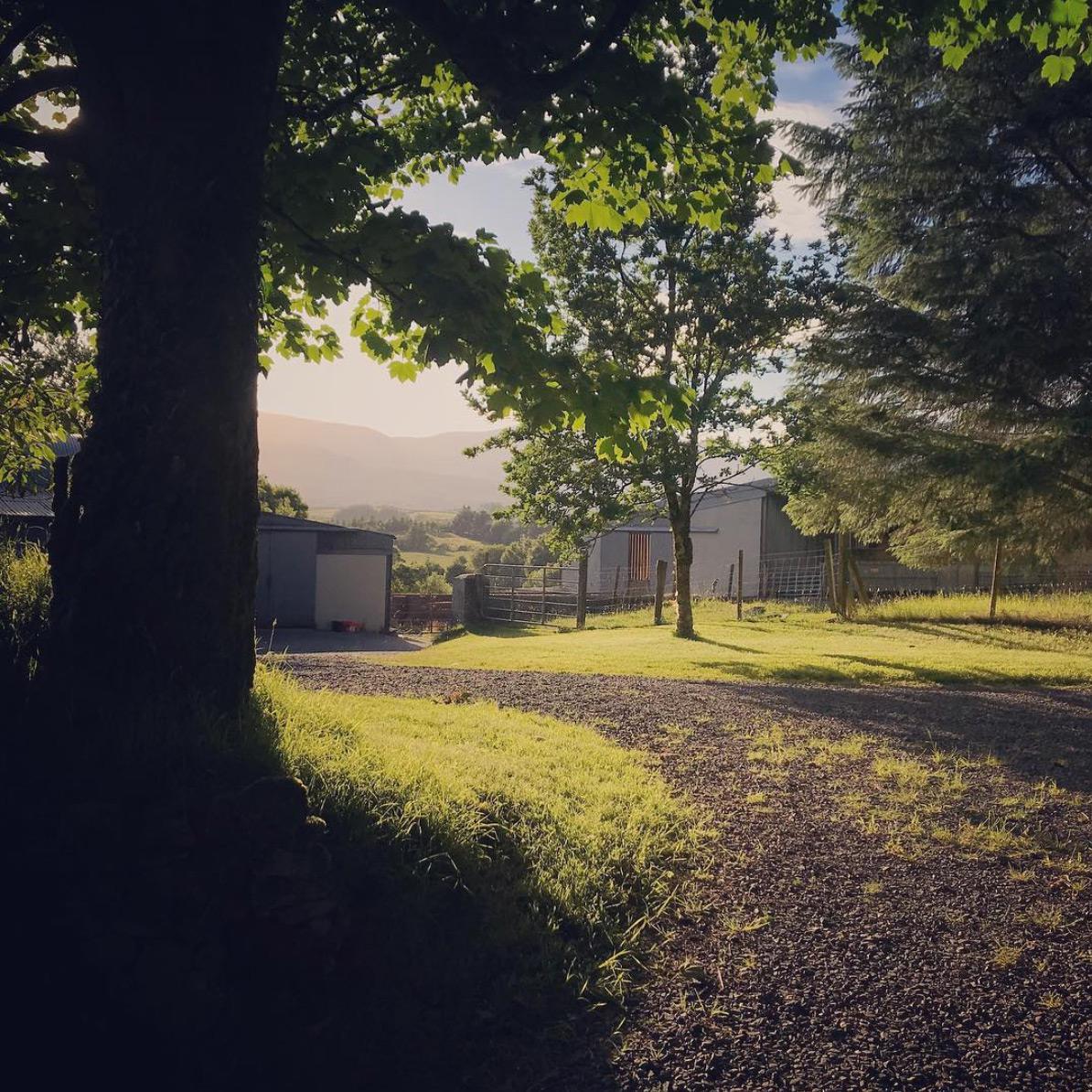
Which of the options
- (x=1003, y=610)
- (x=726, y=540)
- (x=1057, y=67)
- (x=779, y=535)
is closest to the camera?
(x=1057, y=67)

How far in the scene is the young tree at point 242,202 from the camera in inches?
139

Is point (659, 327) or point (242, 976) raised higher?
point (659, 327)

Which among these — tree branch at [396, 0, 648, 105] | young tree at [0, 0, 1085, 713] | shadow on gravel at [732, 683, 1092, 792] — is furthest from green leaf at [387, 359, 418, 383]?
shadow on gravel at [732, 683, 1092, 792]

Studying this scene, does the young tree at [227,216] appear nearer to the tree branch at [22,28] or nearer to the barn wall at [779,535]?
the tree branch at [22,28]

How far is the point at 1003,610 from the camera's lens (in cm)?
1834

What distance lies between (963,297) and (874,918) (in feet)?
39.3

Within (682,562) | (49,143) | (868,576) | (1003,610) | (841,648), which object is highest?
(49,143)

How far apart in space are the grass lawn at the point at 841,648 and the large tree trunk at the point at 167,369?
7756 millimetres

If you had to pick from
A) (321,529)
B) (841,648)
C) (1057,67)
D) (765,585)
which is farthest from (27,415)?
(765,585)

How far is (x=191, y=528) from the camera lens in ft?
11.6

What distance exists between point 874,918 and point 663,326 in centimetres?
1518

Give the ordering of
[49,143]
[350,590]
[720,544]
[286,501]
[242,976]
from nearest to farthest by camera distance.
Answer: [242,976]
[49,143]
[350,590]
[720,544]
[286,501]

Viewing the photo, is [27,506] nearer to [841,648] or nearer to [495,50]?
[841,648]

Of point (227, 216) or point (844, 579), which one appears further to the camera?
point (844, 579)
